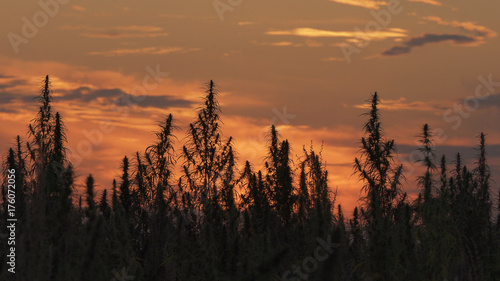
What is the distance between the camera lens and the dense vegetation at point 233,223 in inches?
211

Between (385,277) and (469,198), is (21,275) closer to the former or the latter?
(385,277)

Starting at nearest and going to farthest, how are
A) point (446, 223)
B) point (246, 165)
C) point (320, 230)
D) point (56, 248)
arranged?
point (56, 248)
point (320, 230)
point (446, 223)
point (246, 165)

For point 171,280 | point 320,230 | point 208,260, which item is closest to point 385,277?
point 208,260

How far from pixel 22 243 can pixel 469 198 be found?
1301 centimetres

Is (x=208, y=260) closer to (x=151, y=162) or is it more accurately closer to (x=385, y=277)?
(x=385, y=277)

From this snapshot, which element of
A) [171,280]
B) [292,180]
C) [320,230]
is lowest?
[171,280]

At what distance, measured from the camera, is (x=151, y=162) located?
57.3ft

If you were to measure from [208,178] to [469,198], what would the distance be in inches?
265

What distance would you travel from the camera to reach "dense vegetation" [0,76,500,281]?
536 centimetres

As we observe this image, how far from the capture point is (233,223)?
1002cm

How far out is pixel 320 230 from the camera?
5340 millimetres

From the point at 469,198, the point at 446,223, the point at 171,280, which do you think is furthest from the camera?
the point at 469,198

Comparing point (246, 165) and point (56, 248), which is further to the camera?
point (246, 165)

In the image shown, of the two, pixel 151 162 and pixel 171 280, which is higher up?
pixel 151 162
